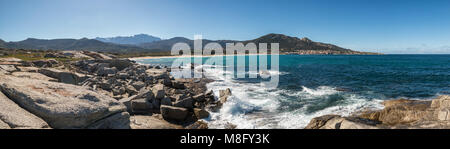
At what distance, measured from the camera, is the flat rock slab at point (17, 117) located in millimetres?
4992

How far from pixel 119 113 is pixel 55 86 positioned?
2.66 m

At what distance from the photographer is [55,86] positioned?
713 cm

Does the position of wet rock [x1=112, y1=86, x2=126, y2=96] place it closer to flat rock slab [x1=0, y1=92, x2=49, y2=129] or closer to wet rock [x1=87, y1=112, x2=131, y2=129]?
wet rock [x1=87, y1=112, x2=131, y2=129]

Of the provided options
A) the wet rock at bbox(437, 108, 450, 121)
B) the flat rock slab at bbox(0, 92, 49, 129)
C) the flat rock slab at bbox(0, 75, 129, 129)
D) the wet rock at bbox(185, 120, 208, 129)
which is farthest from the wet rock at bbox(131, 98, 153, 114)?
the wet rock at bbox(437, 108, 450, 121)

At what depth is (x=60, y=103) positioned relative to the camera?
19.9 ft

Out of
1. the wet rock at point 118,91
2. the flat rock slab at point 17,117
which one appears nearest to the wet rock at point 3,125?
the flat rock slab at point 17,117

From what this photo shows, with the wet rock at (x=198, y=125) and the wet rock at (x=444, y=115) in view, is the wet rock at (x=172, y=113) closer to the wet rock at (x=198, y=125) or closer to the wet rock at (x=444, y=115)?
the wet rock at (x=198, y=125)

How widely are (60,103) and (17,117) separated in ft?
3.30

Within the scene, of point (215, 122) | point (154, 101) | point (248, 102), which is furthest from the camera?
point (248, 102)

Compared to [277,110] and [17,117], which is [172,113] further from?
[277,110]

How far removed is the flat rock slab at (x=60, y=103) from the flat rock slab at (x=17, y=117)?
0.74 ft
